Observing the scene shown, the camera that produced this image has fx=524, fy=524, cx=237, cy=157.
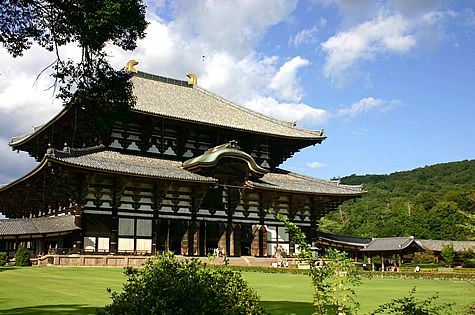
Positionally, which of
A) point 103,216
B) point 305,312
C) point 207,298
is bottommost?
point 305,312

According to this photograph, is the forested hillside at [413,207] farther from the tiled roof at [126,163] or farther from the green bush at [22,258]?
the green bush at [22,258]

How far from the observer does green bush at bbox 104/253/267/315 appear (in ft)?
25.6

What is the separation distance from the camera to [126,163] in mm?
38062

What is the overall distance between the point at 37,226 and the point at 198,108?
1774 centimetres

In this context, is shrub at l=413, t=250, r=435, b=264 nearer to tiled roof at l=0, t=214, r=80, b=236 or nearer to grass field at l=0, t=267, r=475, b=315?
tiled roof at l=0, t=214, r=80, b=236

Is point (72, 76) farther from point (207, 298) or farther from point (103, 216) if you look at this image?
point (103, 216)

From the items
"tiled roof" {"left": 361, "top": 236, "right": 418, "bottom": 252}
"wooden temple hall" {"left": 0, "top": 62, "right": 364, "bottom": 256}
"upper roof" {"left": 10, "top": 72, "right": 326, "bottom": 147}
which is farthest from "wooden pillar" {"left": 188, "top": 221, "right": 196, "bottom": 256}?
"tiled roof" {"left": 361, "top": 236, "right": 418, "bottom": 252}

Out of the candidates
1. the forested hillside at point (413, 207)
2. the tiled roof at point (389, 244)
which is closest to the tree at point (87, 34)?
the tiled roof at point (389, 244)

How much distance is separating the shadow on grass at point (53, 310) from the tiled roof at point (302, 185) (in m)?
27.9

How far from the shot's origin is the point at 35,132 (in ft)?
148

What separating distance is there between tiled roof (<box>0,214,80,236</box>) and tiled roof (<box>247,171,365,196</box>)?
1380 centimetres

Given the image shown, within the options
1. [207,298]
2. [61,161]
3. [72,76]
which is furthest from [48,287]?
[61,161]

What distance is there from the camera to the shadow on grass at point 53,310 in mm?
12469

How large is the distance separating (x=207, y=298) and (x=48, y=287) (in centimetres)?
1290
